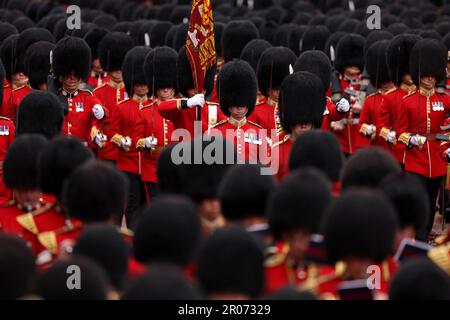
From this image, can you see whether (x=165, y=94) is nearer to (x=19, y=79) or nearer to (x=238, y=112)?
(x=238, y=112)

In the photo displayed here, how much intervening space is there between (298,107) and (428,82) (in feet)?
5.51

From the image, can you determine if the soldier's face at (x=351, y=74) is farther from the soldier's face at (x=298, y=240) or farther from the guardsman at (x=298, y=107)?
the soldier's face at (x=298, y=240)

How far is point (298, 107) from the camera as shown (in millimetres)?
8305

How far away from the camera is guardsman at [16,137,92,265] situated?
6418 millimetres

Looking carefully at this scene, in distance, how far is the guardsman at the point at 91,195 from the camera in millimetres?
5965

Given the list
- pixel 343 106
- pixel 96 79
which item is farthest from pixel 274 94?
pixel 96 79

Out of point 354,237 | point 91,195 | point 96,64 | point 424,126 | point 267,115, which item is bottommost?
point 96,64

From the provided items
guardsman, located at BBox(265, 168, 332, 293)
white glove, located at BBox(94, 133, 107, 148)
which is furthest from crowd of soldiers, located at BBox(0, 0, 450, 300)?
white glove, located at BBox(94, 133, 107, 148)

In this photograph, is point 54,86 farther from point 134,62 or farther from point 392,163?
point 392,163

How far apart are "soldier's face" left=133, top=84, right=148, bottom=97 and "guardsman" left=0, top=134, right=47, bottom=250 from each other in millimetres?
3294

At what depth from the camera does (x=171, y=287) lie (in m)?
4.67
